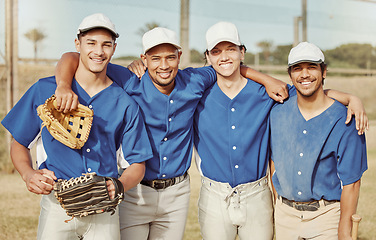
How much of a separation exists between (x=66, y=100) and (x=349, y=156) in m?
1.67

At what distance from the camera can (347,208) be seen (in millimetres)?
2520

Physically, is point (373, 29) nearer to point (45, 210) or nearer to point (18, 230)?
point (18, 230)

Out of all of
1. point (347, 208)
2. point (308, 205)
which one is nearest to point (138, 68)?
point (308, 205)

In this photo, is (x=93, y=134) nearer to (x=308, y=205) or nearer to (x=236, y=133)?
(x=236, y=133)

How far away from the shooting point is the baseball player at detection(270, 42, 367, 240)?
2.53m

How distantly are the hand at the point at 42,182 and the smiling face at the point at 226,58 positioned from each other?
128 centimetres

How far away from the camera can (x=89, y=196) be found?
2.17m

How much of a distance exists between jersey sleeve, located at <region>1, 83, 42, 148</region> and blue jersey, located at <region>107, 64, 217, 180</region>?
1.75 feet

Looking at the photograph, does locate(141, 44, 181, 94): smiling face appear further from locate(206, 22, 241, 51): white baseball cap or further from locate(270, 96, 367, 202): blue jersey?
locate(270, 96, 367, 202): blue jersey

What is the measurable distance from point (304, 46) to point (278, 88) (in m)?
0.32

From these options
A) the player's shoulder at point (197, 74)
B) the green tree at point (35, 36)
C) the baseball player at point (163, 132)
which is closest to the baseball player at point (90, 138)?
the baseball player at point (163, 132)

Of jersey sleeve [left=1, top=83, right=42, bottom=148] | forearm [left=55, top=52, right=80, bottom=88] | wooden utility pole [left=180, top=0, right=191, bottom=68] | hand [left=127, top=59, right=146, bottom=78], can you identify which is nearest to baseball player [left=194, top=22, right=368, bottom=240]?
hand [left=127, top=59, right=146, bottom=78]

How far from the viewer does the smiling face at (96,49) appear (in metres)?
2.33

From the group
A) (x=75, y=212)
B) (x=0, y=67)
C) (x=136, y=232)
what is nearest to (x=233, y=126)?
(x=136, y=232)
